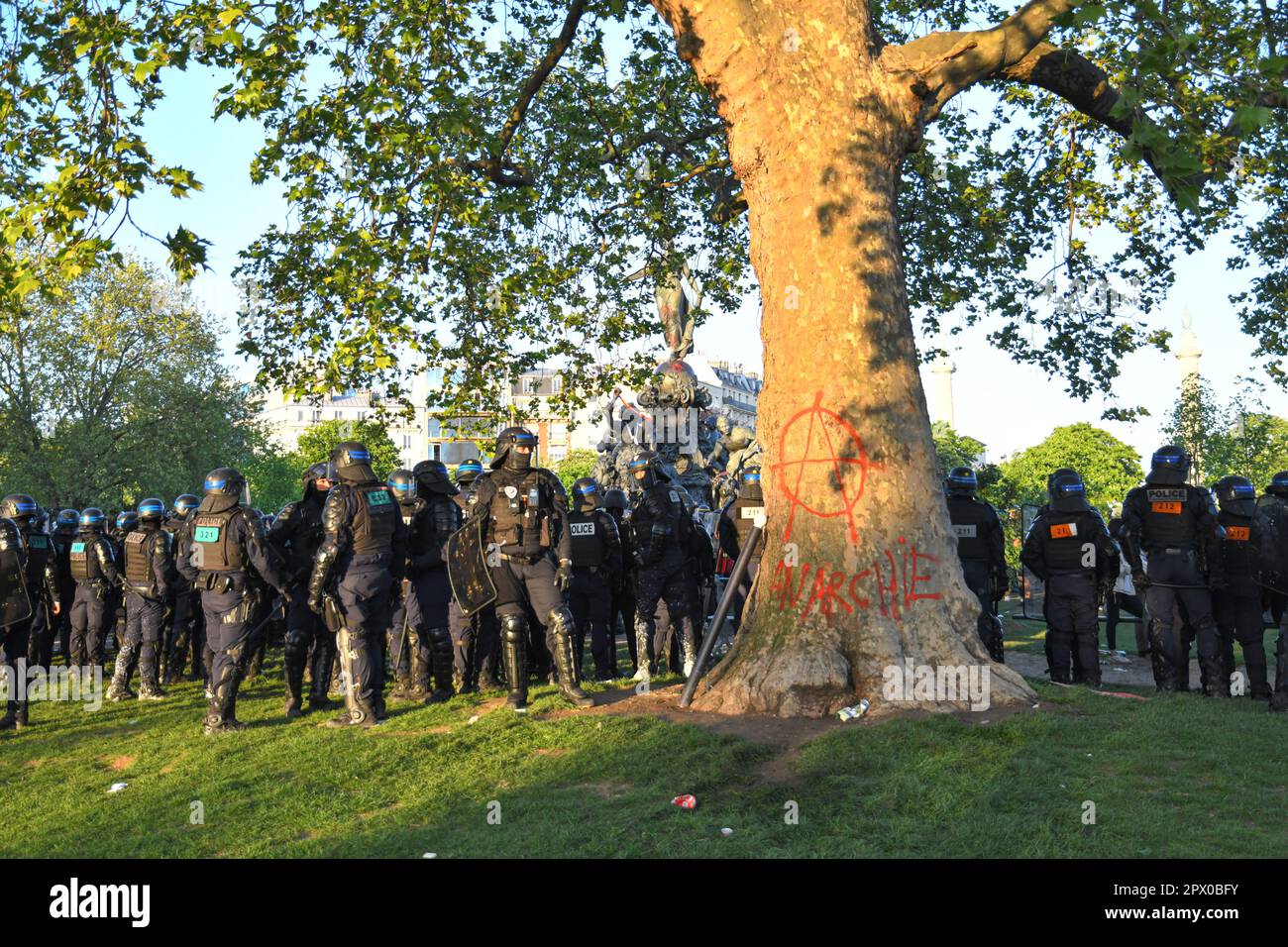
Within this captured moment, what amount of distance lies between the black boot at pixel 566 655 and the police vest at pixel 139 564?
16.1 ft

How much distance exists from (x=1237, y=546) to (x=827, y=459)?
472cm

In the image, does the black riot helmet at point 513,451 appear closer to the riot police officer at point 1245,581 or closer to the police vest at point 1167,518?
the police vest at point 1167,518

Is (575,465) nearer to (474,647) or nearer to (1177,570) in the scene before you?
(474,647)

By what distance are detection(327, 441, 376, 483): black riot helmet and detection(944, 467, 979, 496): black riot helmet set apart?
6151mm

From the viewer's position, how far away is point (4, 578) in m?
9.95

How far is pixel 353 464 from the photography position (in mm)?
9555

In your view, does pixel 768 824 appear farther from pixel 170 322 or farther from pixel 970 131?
pixel 170 322

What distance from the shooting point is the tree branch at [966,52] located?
9047 millimetres

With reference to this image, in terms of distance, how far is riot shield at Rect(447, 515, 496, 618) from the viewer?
995cm

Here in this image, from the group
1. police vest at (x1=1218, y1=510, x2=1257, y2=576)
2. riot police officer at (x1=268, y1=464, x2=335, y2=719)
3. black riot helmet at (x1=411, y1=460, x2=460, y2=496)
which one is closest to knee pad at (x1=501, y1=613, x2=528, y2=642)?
riot police officer at (x1=268, y1=464, x2=335, y2=719)

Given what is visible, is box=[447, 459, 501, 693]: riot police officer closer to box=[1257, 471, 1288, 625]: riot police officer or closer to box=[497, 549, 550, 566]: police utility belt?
box=[497, 549, 550, 566]: police utility belt

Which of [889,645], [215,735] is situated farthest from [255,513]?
[889,645]

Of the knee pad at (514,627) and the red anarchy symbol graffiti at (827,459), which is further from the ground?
the red anarchy symbol graffiti at (827,459)

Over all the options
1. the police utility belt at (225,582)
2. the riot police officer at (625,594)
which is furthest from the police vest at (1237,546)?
the police utility belt at (225,582)
